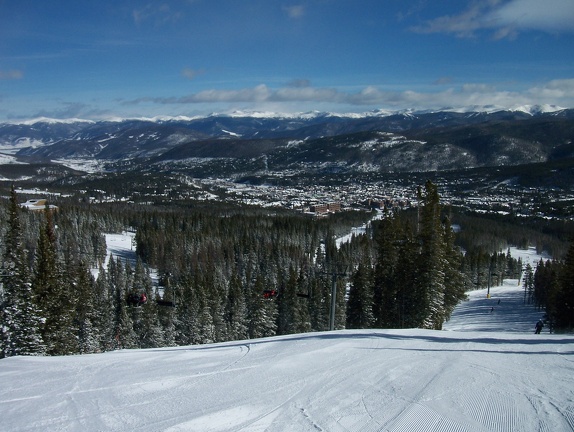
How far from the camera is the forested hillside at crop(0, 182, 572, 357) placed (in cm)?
2186

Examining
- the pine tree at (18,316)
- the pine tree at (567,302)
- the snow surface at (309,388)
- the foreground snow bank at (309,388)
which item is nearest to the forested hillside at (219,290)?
the pine tree at (18,316)

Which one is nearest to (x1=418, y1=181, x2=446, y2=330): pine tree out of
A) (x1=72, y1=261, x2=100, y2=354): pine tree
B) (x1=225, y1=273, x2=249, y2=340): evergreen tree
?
(x1=225, y1=273, x2=249, y2=340): evergreen tree

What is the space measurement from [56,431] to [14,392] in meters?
2.95

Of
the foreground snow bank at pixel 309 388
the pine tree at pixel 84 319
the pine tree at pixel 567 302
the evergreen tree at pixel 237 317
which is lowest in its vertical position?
the evergreen tree at pixel 237 317

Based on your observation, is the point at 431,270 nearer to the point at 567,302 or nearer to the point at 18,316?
the point at 567,302

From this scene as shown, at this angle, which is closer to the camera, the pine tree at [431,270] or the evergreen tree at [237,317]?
the pine tree at [431,270]

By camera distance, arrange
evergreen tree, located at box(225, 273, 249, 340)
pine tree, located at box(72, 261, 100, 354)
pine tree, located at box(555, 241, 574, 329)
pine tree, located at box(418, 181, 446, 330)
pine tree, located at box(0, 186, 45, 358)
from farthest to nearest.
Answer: evergreen tree, located at box(225, 273, 249, 340) < pine tree, located at box(72, 261, 100, 354) < pine tree, located at box(555, 241, 574, 329) < pine tree, located at box(418, 181, 446, 330) < pine tree, located at box(0, 186, 45, 358)

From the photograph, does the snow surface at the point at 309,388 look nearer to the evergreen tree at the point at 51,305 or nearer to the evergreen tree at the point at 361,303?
the evergreen tree at the point at 51,305

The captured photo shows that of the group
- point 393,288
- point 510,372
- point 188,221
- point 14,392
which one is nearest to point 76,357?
point 14,392

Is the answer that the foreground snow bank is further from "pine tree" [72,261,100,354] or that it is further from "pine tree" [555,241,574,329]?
"pine tree" [72,261,100,354]

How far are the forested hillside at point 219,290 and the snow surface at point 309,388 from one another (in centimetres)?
904

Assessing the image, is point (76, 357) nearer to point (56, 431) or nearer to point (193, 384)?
point (193, 384)

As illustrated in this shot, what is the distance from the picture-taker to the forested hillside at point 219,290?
21859 mm

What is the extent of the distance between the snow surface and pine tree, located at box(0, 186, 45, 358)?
22.4 feet
